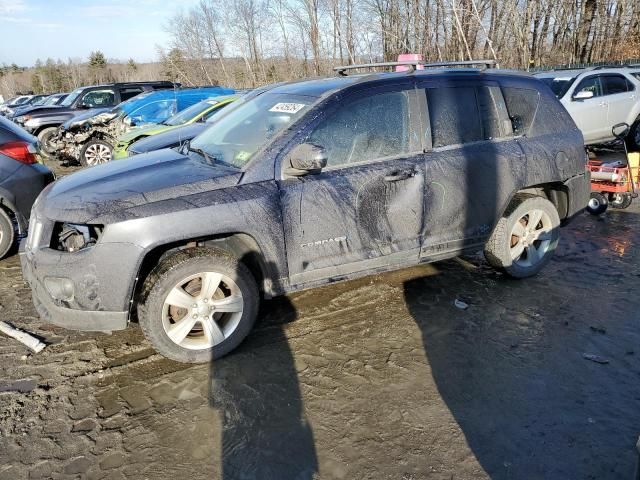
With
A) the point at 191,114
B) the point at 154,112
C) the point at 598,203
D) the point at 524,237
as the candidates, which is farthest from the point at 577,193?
the point at 154,112

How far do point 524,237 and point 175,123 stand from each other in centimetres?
660

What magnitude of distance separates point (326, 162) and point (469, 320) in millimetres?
1734

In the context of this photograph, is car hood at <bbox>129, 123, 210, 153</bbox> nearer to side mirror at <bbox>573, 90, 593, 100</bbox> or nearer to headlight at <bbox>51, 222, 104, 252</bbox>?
headlight at <bbox>51, 222, 104, 252</bbox>

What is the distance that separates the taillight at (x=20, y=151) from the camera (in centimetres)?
546

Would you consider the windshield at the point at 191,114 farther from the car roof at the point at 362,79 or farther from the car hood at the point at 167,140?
the car roof at the point at 362,79

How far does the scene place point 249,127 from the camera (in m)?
3.74

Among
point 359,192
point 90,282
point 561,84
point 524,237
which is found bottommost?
point 524,237

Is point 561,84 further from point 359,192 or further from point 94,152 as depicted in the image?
point 94,152

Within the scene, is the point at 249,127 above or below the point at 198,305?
above

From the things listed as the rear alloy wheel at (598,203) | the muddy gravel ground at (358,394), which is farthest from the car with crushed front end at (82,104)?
the rear alloy wheel at (598,203)

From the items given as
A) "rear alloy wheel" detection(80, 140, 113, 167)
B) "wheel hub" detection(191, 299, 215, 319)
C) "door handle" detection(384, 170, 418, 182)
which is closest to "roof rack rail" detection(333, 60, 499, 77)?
"door handle" detection(384, 170, 418, 182)

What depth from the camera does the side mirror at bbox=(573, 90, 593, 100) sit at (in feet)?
30.6

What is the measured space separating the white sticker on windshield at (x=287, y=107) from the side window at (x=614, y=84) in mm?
9288

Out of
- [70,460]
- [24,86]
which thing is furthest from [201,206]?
[24,86]
